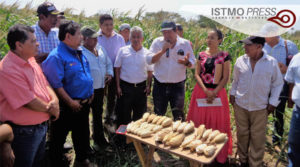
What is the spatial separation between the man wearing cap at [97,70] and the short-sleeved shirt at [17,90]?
119 cm

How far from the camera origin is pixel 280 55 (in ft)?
12.0

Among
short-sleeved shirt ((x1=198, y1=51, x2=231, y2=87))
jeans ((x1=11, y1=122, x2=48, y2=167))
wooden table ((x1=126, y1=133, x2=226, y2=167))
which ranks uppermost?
short-sleeved shirt ((x1=198, y1=51, x2=231, y2=87))

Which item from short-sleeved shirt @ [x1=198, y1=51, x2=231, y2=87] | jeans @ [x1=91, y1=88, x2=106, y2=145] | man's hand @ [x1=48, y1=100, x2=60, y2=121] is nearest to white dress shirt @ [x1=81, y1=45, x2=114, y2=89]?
jeans @ [x1=91, y1=88, x2=106, y2=145]

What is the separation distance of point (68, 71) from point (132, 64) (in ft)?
3.84

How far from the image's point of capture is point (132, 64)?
3.57m

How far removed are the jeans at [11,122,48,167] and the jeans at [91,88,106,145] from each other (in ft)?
4.23

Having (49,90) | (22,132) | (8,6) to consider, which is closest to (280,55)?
(49,90)

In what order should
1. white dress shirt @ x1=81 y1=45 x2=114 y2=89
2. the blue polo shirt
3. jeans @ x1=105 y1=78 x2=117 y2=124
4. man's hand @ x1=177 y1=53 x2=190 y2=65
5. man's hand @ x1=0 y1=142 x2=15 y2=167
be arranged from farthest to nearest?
jeans @ x1=105 y1=78 x2=117 y2=124 → man's hand @ x1=177 y1=53 x2=190 y2=65 → white dress shirt @ x1=81 y1=45 x2=114 y2=89 → the blue polo shirt → man's hand @ x1=0 y1=142 x2=15 y2=167

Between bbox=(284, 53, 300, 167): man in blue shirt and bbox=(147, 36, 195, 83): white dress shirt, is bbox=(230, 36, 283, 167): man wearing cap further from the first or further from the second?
bbox=(147, 36, 195, 83): white dress shirt

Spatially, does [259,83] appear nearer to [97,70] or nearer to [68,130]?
[97,70]

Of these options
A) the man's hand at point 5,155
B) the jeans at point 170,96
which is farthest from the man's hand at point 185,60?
the man's hand at point 5,155

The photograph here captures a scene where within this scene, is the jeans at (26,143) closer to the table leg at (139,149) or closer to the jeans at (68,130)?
the jeans at (68,130)

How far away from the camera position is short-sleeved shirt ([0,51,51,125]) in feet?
6.33

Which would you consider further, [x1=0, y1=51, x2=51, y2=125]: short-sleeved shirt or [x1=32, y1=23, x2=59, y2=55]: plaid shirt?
[x1=32, y1=23, x2=59, y2=55]: plaid shirt
